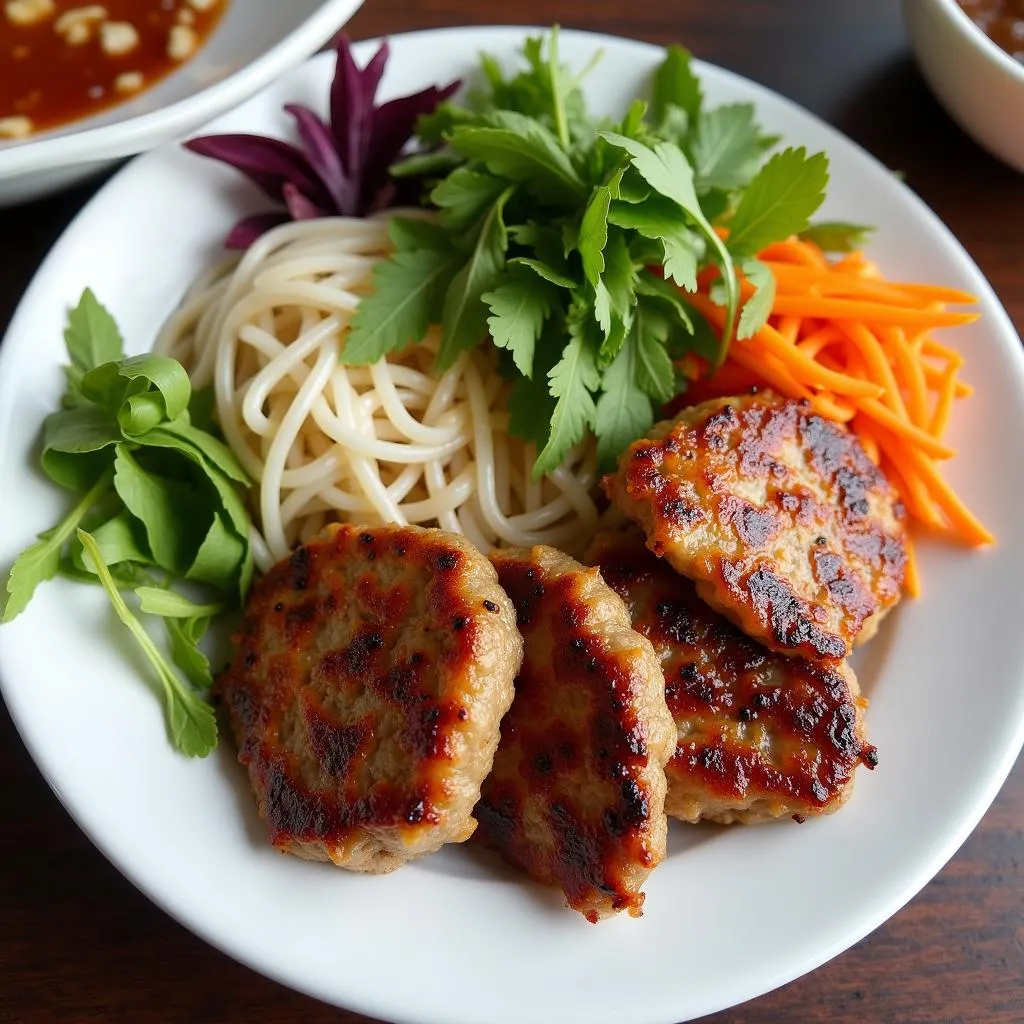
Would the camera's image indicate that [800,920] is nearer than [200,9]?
Yes

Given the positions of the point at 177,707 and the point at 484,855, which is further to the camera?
the point at 484,855

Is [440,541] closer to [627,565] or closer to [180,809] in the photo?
[627,565]

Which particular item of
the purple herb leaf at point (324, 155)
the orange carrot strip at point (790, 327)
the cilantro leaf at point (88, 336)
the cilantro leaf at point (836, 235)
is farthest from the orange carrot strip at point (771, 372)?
the cilantro leaf at point (88, 336)

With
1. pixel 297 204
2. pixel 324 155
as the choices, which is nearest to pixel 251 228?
pixel 297 204

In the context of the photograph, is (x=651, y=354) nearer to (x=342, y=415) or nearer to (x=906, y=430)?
(x=906, y=430)

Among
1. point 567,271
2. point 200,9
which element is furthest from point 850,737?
point 200,9
